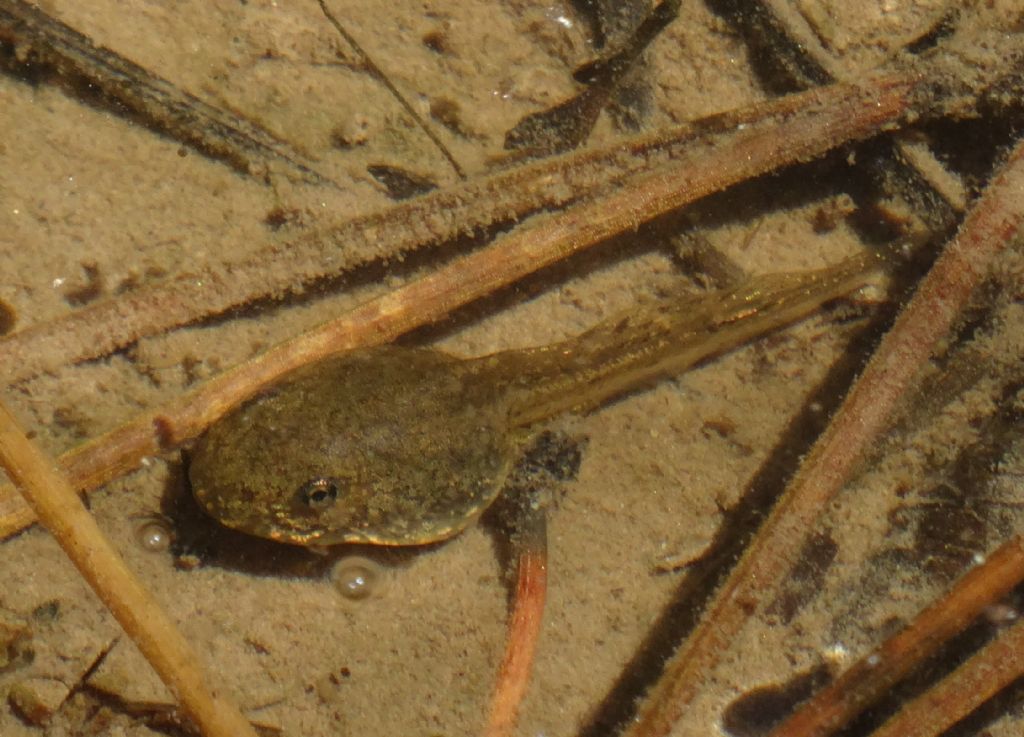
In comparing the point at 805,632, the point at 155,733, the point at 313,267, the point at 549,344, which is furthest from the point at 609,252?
the point at 155,733

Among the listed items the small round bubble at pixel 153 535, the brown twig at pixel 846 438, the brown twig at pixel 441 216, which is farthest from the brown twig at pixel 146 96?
the brown twig at pixel 846 438

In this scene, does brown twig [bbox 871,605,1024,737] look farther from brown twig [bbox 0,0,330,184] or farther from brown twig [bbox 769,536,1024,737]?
brown twig [bbox 0,0,330,184]

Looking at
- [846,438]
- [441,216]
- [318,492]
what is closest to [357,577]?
[318,492]

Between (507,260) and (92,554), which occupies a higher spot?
(507,260)

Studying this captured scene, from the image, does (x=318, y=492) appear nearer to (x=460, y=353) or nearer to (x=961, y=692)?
(x=460, y=353)

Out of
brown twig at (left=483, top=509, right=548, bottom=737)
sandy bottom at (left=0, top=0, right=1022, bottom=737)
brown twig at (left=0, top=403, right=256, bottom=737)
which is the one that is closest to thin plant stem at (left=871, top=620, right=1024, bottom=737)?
sandy bottom at (left=0, top=0, right=1022, bottom=737)

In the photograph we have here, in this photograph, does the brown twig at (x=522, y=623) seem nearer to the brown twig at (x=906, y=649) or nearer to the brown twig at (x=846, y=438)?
the brown twig at (x=846, y=438)

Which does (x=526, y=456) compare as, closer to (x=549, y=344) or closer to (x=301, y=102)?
(x=549, y=344)
